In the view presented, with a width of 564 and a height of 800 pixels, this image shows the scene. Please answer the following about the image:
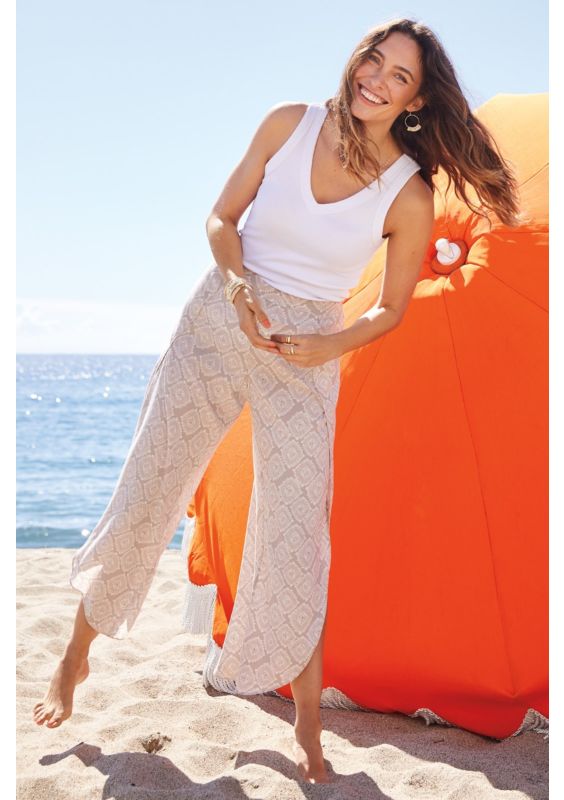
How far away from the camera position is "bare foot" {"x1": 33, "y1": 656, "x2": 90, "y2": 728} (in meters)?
2.55

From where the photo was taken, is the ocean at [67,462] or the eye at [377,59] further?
the ocean at [67,462]

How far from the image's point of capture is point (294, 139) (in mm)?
2514

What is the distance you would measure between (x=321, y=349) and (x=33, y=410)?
25.2m

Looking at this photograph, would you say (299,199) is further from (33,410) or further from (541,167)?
(33,410)

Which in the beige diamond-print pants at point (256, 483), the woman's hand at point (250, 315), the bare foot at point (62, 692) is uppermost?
the woman's hand at point (250, 315)

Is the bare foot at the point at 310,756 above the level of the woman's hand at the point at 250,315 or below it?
below

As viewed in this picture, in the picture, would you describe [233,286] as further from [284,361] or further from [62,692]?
[62,692]

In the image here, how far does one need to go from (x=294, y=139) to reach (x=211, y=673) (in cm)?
183

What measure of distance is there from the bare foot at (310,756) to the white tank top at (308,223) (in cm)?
123

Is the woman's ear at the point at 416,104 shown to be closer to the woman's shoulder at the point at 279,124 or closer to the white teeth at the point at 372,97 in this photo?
the white teeth at the point at 372,97

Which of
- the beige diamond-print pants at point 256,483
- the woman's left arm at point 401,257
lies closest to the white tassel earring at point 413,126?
the woman's left arm at point 401,257

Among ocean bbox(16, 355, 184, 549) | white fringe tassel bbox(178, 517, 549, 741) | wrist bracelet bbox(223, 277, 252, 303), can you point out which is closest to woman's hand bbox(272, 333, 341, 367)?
wrist bracelet bbox(223, 277, 252, 303)

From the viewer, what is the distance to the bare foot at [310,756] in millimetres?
2443

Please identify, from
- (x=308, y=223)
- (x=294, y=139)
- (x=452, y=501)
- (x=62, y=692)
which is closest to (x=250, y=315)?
(x=308, y=223)
